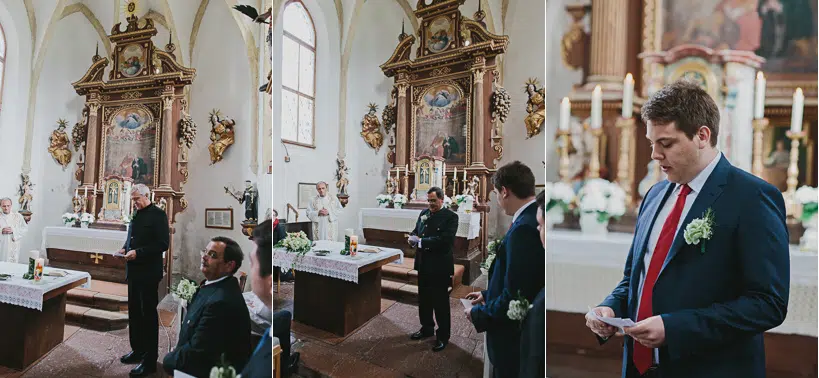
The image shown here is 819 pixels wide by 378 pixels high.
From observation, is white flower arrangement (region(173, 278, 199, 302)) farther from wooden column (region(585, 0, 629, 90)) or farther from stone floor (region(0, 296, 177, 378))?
wooden column (region(585, 0, 629, 90))

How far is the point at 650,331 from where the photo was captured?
1.66m

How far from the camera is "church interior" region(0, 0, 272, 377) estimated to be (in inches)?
91.1

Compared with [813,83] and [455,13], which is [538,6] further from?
[813,83]

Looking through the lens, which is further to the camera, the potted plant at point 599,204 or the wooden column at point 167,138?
the wooden column at point 167,138

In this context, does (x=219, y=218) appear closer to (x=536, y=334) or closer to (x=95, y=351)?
(x=95, y=351)

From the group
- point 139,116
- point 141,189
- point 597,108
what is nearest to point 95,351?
point 141,189

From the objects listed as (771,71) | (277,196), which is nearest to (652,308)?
(771,71)

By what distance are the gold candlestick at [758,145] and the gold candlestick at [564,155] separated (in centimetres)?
67

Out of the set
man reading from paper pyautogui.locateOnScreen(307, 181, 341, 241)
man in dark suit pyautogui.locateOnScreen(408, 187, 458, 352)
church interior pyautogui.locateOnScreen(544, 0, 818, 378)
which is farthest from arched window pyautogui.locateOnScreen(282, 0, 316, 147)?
church interior pyautogui.locateOnScreen(544, 0, 818, 378)

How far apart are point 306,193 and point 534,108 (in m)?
1.30

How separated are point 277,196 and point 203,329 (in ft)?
2.50

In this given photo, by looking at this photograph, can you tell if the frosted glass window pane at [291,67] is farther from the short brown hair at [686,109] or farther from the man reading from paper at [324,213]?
the short brown hair at [686,109]

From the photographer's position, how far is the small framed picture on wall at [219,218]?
238 centimetres

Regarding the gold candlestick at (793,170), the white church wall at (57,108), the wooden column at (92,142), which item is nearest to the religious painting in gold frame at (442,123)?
→ the gold candlestick at (793,170)
